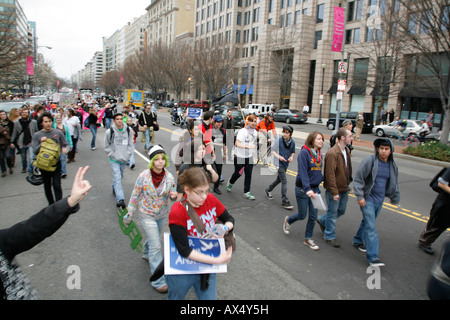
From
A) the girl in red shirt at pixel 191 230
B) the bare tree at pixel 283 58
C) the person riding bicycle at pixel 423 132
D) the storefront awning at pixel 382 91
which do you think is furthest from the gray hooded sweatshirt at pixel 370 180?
the bare tree at pixel 283 58

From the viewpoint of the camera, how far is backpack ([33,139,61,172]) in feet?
18.4

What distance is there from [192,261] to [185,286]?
0.24m

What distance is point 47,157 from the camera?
5.62 metres

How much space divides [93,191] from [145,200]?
174 inches

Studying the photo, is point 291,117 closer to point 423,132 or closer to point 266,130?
point 423,132

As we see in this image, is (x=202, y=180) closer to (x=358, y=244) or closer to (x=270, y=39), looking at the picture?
(x=358, y=244)

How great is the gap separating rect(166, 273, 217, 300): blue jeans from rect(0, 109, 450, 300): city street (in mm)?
948

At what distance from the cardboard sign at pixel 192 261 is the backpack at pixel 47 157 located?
162 inches

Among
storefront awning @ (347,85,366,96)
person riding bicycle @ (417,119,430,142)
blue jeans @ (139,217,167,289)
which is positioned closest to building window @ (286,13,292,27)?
storefront awning @ (347,85,366,96)

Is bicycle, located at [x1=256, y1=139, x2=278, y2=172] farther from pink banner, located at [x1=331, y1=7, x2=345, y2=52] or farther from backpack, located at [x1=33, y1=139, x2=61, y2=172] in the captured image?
pink banner, located at [x1=331, y1=7, x2=345, y2=52]

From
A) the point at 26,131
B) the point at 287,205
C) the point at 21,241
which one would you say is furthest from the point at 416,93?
the point at 21,241

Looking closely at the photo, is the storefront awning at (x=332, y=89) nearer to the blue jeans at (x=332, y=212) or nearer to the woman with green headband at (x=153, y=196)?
the blue jeans at (x=332, y=212)
